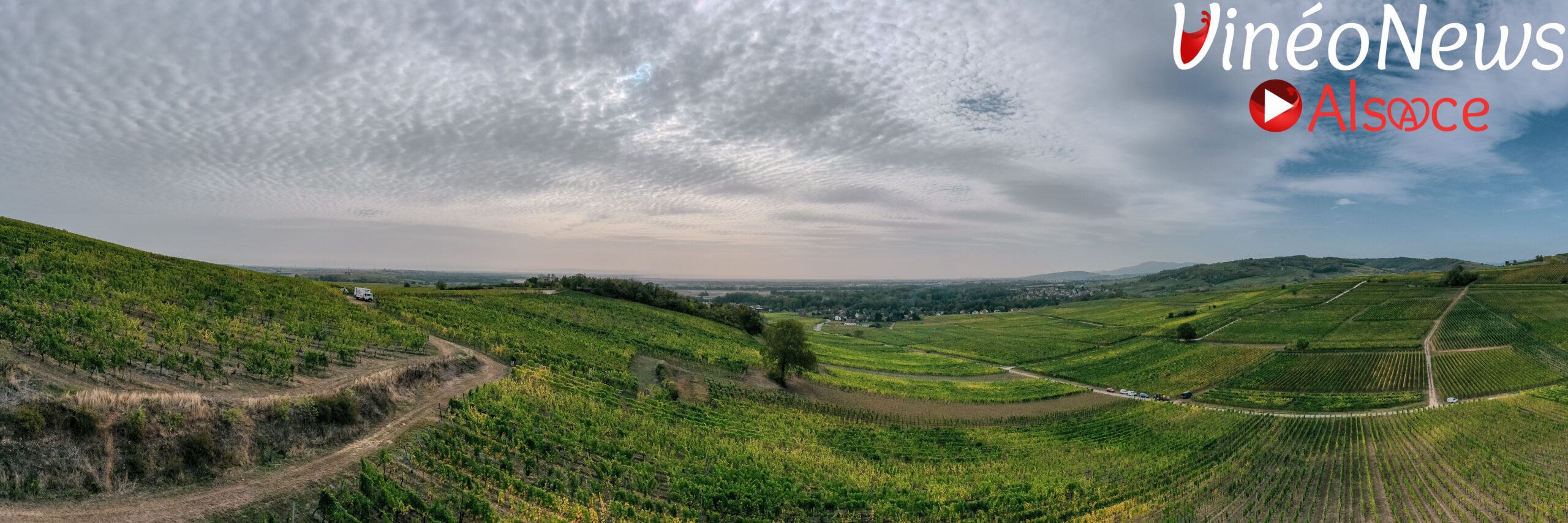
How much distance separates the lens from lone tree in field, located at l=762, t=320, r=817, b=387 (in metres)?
53.7

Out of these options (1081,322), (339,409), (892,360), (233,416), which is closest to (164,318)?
(339,409)

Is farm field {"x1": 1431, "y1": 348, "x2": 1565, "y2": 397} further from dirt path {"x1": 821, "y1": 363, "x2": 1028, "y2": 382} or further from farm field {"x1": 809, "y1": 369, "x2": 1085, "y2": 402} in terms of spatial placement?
dirt path {"x1": 821, "y1": 363, "x2": 1028, "y2": 382}

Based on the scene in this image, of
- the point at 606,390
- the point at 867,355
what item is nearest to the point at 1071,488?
the point at 606,390

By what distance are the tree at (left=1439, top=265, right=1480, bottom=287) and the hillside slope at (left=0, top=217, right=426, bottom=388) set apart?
16094cm

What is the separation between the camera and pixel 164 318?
26.0 meters

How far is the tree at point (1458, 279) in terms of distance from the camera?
101875 millimetres

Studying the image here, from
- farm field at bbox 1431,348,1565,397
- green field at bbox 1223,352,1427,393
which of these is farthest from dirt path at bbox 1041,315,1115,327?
farm field at bbox 1431,348,1565,397

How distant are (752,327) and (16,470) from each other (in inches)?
3103

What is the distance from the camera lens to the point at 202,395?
19.9m

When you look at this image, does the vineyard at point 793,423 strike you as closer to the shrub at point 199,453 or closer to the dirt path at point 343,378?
the dirt path at point 343,378

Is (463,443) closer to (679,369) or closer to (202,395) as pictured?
(202,395)

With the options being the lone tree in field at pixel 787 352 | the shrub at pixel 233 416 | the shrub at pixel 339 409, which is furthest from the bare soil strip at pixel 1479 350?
the shrub at pixel 233 416

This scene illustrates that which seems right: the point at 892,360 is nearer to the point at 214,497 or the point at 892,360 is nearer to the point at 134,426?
the point at 214,497

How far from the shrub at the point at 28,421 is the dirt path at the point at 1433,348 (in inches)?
3404
